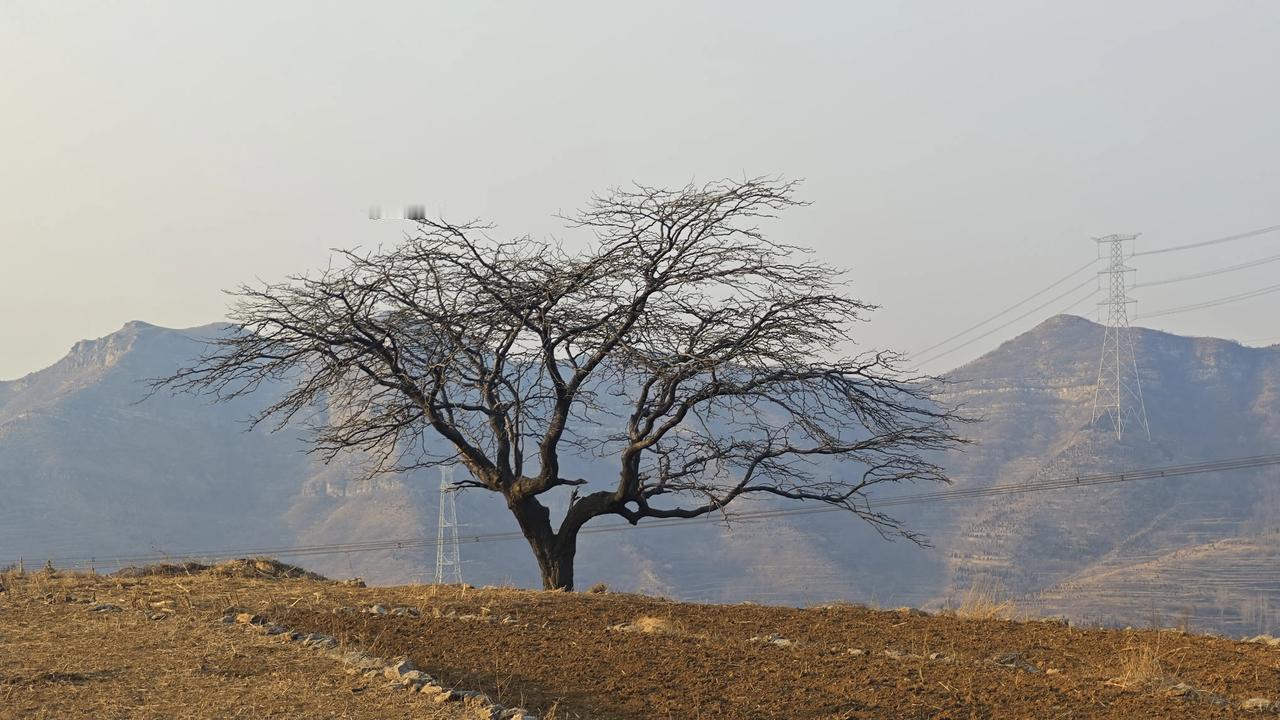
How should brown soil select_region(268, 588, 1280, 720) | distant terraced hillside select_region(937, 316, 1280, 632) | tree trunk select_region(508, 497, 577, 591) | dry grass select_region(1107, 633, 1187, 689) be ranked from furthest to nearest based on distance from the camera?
distant terraced hillside select_region(937, 316, 1280, 632)
tree trunk select_region(508, 497, 577, 591)
dry grass select_region(1107, 633, 1187, 689)
brown soil select_region(268, 588, 1280, 720)

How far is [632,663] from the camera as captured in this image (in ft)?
33.6

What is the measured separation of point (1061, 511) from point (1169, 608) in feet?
182

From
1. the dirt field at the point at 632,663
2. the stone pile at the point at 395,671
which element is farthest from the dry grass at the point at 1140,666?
the stone pile at the point at 395,671

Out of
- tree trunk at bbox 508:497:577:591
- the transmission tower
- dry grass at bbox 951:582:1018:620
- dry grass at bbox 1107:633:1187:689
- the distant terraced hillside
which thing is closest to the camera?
dry grass at bbox 1107:633:1187:689

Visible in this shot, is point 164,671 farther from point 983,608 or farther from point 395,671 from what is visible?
point 983,608

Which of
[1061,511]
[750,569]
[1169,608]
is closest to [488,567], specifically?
[750,569]

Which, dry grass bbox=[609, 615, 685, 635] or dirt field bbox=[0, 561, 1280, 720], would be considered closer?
dirt field bbox=[0, 561, 1280, 720]

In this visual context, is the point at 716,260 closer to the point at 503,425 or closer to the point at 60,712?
the point at 503,425

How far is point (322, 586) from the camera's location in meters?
16.5

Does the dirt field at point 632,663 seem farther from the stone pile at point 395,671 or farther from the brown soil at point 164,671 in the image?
the stone pile at point 395,671

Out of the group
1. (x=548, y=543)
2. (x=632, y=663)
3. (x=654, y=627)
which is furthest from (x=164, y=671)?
(x=548, y=543)

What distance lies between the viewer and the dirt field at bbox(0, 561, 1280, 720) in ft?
29.2

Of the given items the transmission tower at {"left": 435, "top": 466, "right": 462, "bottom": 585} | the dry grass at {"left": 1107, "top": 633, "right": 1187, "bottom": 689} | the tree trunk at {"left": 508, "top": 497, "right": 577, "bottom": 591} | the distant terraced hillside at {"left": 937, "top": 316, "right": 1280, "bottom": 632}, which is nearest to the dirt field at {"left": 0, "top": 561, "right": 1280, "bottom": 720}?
the dry grass at {"left": 1107, "top": 633, "right": 1187, "bottom": 689}

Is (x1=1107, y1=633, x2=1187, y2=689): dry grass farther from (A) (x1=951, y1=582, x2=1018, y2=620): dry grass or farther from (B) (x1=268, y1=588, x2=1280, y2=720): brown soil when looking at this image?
(A) (x1=951, y1=582, x2=1018, y2=620): dry grass
